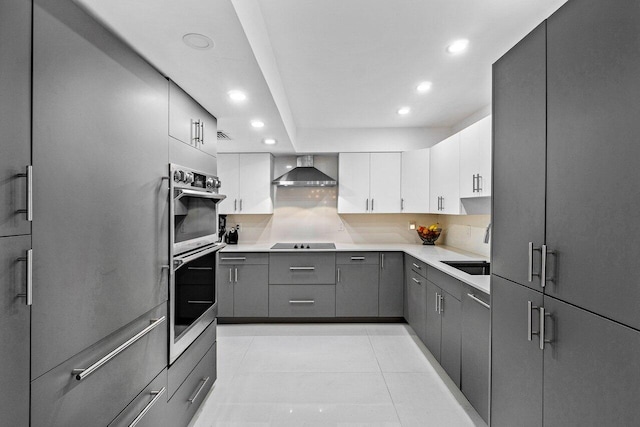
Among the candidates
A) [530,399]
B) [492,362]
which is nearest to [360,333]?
[492,362]

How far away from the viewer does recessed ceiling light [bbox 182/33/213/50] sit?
4.50 ft

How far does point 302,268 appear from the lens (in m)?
3.87

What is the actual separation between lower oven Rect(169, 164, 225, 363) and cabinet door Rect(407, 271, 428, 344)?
2028 millimetres

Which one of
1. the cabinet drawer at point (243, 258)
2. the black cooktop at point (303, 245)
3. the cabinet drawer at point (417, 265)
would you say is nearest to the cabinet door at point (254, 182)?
the black cooktop at point (303, 245)

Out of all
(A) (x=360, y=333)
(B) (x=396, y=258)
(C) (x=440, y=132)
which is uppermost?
(C) (x=440, y=132)

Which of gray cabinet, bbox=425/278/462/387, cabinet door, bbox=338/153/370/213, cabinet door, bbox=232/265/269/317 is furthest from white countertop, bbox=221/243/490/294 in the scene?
cabinet door, bbox=338/153/370/213

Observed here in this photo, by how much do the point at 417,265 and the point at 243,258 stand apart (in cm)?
205

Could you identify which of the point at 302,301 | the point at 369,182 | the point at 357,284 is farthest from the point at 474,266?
the point at 302,301

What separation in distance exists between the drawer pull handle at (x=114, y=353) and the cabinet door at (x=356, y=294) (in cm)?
249

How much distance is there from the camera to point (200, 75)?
69.2 inches

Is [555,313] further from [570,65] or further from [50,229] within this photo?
[50,229]

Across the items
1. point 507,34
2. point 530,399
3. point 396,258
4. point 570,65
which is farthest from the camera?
point 396,258

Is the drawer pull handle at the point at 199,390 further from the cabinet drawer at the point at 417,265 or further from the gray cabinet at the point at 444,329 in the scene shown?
the cabinet drawer at the point at 417,265

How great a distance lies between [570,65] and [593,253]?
659mm
